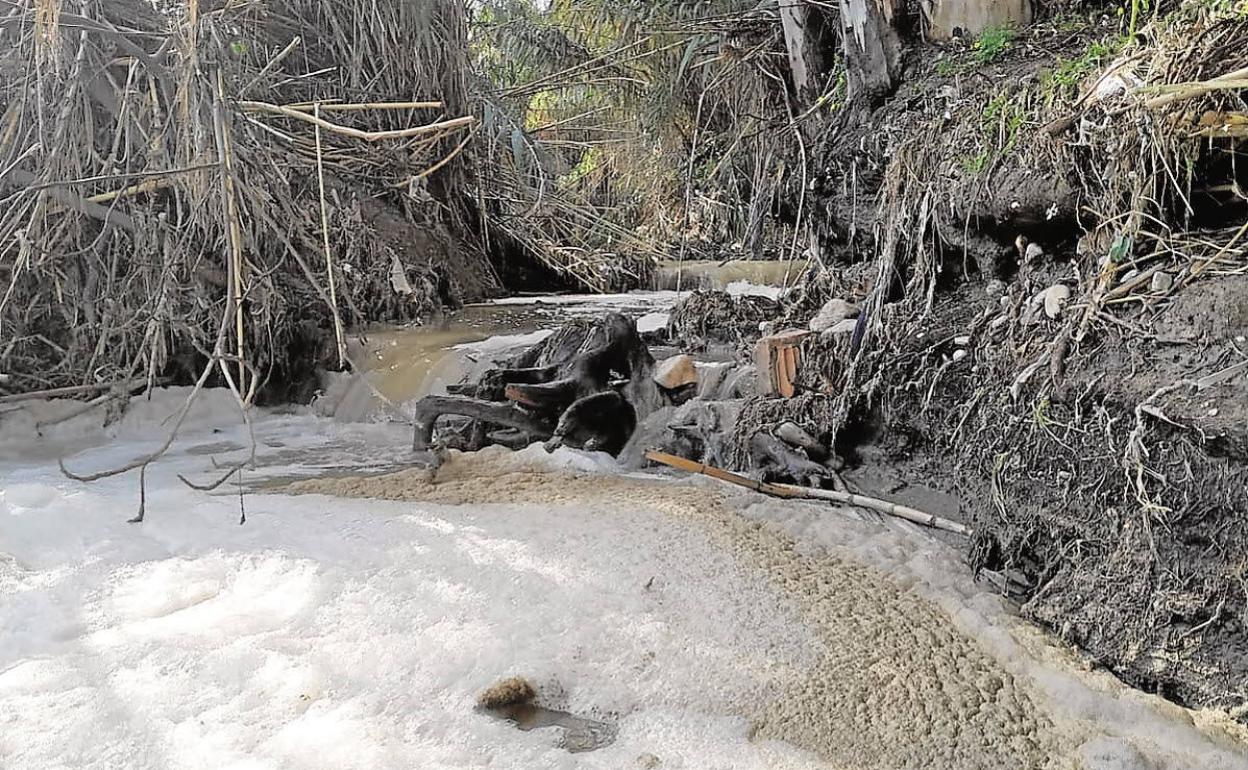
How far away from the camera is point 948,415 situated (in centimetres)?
282

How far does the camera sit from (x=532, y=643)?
195 cm

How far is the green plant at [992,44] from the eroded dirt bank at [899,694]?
6.84 feet

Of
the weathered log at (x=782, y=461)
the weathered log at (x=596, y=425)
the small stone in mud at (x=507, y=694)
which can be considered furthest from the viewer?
the weathered log at (x=596, y=425)

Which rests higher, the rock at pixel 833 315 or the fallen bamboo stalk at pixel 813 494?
the rock at pixel 833 315

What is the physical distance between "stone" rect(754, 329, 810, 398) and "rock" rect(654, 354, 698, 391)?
56 centimetres

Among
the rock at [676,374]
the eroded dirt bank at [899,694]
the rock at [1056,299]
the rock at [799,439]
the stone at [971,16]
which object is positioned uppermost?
the stone at [971,16]

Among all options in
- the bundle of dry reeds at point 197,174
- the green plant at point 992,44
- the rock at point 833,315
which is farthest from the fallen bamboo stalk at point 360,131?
the green plant at point 992,44

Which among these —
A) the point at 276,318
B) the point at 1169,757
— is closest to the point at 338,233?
the point at 276,318

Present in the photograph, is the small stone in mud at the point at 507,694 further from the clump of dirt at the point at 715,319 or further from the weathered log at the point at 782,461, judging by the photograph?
the clump of dirt at the point at 715,319

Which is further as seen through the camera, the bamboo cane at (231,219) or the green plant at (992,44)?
the green plant at (992,44)

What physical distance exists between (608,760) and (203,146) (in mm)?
2298

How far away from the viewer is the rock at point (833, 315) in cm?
378

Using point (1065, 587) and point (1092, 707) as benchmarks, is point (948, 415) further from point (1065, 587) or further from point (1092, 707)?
point (1092, 707)

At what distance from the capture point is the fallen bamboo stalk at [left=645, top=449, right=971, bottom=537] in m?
2.67
